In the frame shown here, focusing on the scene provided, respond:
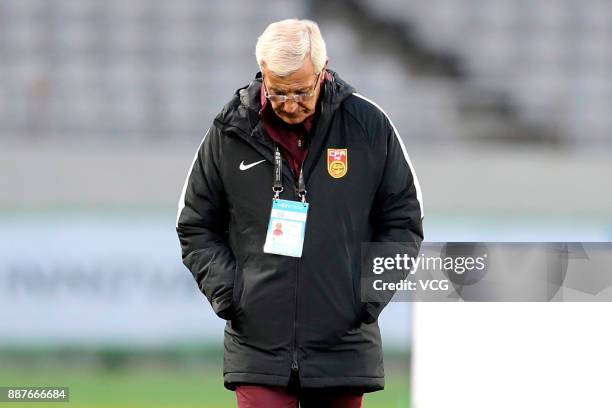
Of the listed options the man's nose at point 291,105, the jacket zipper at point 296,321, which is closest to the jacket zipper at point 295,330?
the jacket zipper at point 296,321

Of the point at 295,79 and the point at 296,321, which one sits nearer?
the point at 295,79

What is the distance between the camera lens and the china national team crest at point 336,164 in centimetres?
234

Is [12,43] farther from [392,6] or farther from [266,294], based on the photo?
[266,294]

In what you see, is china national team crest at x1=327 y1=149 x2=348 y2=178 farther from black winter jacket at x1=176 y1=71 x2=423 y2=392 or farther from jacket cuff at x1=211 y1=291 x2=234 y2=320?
jacket cuff at x1=211 y1=291 x2=234 y2=320

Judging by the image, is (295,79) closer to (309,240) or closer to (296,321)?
(309,240)

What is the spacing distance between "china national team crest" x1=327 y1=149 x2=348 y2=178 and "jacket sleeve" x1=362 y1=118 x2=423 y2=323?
98 millimetres

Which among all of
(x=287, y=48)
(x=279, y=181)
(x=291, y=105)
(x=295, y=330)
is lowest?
(x=295, y=330)

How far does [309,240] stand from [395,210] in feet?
0.67

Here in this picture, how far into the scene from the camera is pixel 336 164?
234 cm

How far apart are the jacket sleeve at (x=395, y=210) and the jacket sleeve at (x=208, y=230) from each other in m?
0.30

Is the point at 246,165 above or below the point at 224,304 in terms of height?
above

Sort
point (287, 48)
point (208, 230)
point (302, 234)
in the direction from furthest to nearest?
point (208, 230)
point (302, 234)
point (287, 48)

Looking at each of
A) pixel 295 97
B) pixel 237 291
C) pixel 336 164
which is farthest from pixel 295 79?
pixel 237 291

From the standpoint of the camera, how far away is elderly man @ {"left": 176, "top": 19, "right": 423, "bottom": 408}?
7.65 ft
